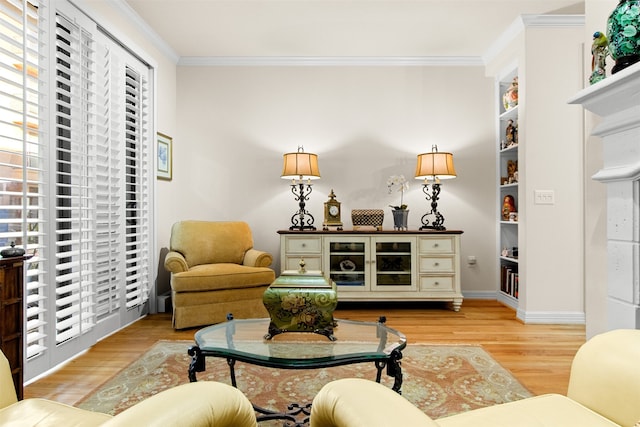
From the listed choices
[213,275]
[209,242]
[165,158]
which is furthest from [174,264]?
[165,158]

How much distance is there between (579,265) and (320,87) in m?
3.10

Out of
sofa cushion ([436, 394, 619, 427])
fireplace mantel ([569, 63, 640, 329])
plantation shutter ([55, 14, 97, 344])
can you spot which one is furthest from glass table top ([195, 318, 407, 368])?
plantation shutter ([55, 14, 97, 344])

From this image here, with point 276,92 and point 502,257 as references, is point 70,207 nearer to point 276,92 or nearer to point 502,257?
point 276,92

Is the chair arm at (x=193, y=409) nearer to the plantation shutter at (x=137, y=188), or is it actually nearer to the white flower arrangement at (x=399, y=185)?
the plantation shutter at (x=137, y=188)

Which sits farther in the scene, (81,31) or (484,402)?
(81,31)

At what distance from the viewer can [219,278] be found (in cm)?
334

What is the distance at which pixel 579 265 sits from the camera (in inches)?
137

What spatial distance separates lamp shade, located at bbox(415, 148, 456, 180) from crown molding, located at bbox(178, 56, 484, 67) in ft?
3.77

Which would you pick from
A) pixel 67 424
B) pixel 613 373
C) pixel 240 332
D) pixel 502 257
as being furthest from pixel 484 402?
pixel 502 257

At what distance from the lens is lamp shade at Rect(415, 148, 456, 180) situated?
3.99 m

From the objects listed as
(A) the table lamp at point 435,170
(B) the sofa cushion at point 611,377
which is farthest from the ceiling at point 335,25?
(B) the sofa cushion at point 611,377

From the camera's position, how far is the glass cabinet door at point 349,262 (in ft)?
13.2

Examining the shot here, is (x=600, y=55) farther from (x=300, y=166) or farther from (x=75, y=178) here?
(x=75, y=178)

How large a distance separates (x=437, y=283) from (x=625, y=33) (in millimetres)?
2844
